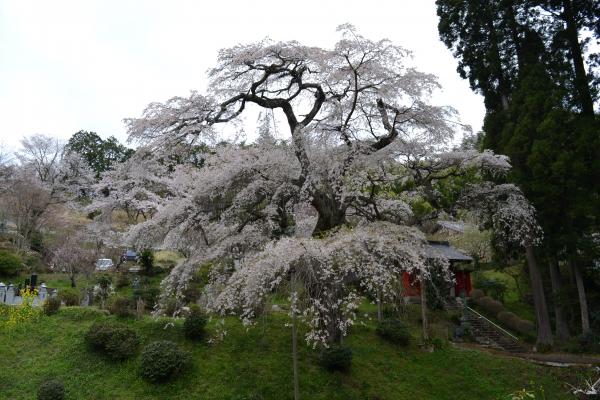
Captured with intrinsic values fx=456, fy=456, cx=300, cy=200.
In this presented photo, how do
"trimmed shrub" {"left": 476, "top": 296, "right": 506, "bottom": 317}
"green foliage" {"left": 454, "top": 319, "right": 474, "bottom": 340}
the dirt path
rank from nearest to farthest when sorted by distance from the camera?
1. the dirt path
2. "green foliage" {"left": 454, "top": 319, "right": 474, "bottom": 340}
3. "trimmed shrub" {"left": 476, "top": 296, "right": 506, "bottom": 317}

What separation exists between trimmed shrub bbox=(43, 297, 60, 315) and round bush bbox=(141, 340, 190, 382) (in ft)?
11.1

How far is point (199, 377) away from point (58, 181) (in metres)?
28.8

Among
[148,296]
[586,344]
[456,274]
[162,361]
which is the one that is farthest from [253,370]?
[456,274]

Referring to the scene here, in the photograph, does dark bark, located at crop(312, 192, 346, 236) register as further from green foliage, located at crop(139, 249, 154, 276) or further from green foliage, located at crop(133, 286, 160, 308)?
green foliage, located at crop(139, 249, 154, 276)

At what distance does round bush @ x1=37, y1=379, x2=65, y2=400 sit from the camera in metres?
9.05

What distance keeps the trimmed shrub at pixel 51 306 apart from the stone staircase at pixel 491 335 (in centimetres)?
1364

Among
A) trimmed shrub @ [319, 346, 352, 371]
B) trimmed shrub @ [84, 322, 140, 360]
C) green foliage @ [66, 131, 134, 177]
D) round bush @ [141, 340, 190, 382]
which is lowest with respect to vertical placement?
trimmed shrub @ [319, 346, 352, 371]

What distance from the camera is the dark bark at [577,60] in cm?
1289

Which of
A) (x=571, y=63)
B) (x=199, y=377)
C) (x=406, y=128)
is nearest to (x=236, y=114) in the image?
(x=406, y=128)

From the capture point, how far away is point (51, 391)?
9.09 m

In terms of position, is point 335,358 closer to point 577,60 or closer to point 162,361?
point 162,361

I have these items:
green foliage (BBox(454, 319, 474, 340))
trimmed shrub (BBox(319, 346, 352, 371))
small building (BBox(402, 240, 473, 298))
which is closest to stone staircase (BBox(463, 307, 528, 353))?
green foliage (BBox(454, 319, 474, 340))

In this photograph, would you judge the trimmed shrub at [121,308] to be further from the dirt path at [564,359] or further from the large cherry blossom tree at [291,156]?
the dirt path at [564,359]

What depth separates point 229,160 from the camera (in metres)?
11.2
